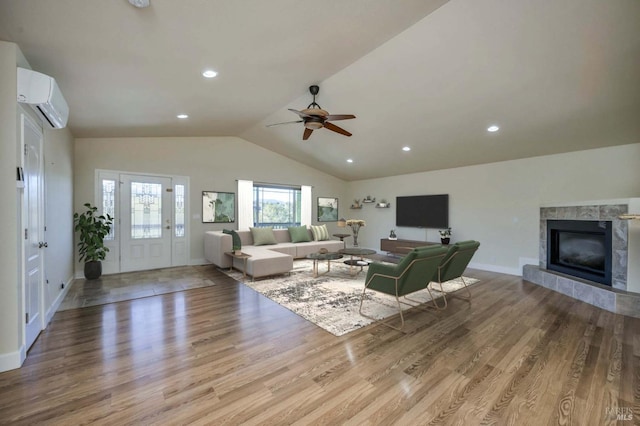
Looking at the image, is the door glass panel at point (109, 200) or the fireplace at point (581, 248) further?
the door glass panel at point (109, 200)

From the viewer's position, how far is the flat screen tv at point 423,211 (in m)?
7.04

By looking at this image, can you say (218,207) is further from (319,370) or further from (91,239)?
(319,370)

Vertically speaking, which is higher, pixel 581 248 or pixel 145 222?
pixel 145 222

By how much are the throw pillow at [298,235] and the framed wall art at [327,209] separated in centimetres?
149

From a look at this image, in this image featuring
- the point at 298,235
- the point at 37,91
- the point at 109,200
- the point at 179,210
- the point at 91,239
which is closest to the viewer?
the point at 37,91

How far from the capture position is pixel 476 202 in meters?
6.48

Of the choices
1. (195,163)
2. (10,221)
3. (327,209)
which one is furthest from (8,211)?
(327,209)

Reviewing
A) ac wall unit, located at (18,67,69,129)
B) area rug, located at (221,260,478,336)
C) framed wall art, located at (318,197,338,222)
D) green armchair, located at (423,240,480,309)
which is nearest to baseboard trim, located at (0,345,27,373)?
ac wall unit, located at (18,67,69,129)

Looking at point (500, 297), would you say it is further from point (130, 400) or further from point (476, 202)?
point (130, 400)

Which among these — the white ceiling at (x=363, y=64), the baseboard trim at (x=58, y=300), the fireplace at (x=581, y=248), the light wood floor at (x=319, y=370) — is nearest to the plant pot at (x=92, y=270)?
the baseboard trim at (x=58, y=300)

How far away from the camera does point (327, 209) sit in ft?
30.5

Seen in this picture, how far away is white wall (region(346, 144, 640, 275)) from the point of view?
471 cm

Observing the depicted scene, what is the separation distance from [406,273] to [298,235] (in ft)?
15.1

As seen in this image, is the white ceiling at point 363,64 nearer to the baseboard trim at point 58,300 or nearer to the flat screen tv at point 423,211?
the flat screen tv at point 423,211
